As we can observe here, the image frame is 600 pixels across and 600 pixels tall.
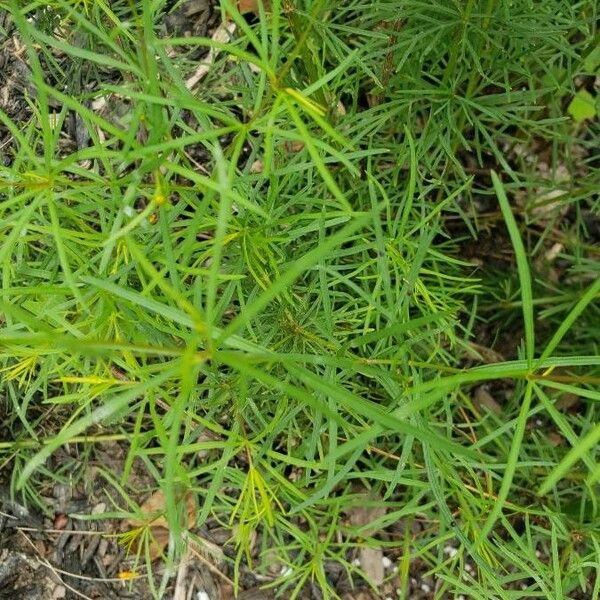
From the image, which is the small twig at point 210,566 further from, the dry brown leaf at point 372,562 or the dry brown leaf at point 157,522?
the dry brown leaf at point 372,562

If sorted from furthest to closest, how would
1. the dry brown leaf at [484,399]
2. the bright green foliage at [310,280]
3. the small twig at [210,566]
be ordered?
→ the dry brown leaf at [484,399], the small twig at [210,566], the bright green foliage at [310,280]

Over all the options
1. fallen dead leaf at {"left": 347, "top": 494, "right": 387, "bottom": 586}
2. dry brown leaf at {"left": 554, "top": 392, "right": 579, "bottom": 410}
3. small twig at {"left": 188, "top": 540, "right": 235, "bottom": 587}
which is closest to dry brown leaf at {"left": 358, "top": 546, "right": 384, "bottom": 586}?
fallen dead leaf at {"left": 347, "top": 494, "right": 387, "bottom": 586}

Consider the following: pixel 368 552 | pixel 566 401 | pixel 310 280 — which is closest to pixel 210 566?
pixel 368 552

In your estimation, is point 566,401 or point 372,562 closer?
point 372,562

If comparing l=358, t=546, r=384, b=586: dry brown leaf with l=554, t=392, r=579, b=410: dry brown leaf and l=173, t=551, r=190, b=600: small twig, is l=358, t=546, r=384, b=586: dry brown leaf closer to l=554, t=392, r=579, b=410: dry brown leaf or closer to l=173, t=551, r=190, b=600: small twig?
l=173, t=551, r=190, b=600: small twig

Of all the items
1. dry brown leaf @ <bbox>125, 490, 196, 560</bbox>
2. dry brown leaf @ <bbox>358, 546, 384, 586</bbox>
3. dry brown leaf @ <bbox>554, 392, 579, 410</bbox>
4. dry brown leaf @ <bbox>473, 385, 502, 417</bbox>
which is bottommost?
dry brown leaf @ <bbox>358, 546, 384, 586</bbox>

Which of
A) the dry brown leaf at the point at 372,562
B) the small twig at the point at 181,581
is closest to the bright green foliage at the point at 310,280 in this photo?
the dry brown leaf at the point at 372,562

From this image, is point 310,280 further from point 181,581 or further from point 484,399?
point 181,581

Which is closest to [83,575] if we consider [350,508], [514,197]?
[350,508]

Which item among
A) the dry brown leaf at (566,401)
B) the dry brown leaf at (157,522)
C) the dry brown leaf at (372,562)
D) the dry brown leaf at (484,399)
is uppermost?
the dry brown leaf at (484,399)

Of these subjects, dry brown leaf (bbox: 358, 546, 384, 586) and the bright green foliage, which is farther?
dry brown leaf (bbox: 358, 546, 384, 586)

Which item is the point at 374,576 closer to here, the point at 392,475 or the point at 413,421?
the point at 392,475
